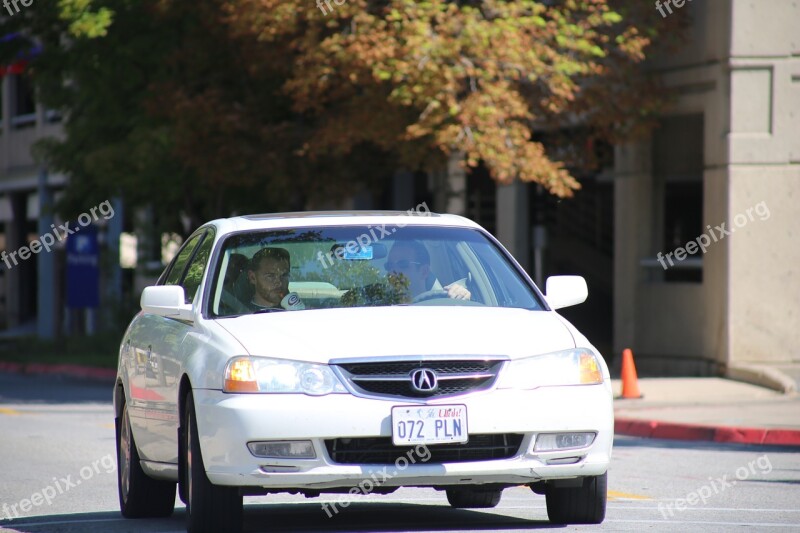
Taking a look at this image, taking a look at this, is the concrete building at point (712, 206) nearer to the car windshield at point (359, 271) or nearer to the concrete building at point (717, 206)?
the concrete building at point (717, 206)

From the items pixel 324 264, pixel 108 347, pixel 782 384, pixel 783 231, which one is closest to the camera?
pixel 324 264

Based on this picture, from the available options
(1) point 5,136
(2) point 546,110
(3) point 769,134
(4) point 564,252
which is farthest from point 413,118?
(1) point 5,136

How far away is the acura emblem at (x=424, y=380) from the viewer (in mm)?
7117

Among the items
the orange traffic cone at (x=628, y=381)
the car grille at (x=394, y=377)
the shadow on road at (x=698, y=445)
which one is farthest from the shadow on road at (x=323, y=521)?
the orange traffic cone at (x=628, y=381)

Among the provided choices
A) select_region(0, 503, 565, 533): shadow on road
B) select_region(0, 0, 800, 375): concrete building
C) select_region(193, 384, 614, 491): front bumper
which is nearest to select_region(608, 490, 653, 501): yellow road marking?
select_region(0, 503, 565, 533): shadow on road

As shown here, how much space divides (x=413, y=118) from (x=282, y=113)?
5179 mm

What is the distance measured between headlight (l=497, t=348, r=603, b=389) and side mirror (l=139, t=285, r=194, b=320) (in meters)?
1.75

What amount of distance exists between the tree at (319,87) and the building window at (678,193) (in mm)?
821

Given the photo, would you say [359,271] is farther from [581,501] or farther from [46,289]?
[46,289]

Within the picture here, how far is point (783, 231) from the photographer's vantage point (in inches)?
794

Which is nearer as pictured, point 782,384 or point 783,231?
point 782,384

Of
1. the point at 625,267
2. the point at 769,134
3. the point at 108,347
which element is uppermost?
the point at 769,134

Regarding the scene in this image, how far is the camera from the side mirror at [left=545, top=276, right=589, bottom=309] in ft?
27.4

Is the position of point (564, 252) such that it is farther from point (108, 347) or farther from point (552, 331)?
point (552, 331)
